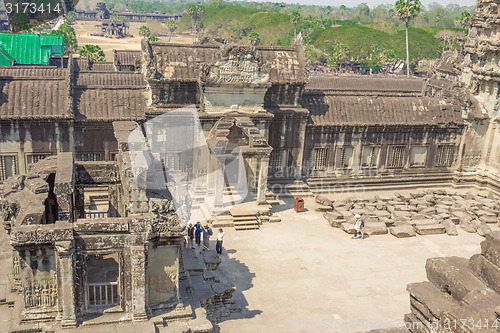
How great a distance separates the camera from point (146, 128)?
28484 mm

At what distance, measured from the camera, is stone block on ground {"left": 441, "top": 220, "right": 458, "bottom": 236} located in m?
27.7

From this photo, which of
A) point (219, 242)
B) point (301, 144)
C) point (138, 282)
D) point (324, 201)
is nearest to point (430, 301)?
point (138, 282)

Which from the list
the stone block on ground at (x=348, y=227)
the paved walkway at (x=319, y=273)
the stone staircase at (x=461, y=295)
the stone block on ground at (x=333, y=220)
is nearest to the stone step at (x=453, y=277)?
the stone staircase at (x=461, y=295)

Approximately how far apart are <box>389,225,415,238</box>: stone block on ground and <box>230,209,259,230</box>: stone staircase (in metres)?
7.43

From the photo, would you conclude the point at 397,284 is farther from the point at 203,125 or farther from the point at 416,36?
the point at 416,36

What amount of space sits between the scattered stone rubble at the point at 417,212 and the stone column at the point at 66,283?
16.5 metres

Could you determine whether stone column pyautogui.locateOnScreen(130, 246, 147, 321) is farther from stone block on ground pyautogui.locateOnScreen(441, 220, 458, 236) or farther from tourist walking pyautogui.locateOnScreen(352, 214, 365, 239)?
stone block on ground pyautogui.locateOnScreen(441, 220, 458, 236)

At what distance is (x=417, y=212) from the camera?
3030 cm

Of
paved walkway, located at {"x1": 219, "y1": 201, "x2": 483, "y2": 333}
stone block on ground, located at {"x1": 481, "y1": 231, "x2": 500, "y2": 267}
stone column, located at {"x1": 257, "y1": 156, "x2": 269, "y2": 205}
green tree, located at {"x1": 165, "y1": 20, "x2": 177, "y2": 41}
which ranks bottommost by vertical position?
paved walkway, located at {"x1": 219, "y1": 201, "x2": 483, "y2": 333}

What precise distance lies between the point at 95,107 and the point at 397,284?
1846 centimetres

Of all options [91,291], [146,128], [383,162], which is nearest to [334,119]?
[383,162]

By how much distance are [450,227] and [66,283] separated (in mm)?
21468

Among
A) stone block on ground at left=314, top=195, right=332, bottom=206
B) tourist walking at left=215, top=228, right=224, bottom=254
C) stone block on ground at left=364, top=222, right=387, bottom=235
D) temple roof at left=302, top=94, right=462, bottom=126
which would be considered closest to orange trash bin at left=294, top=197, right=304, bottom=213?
stone block on ground at left=314, top=195, right=332, bottom=206

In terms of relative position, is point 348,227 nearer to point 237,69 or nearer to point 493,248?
point 237,69
